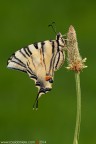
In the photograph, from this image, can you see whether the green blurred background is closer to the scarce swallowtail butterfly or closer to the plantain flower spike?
the scarce swallowtail butterfly

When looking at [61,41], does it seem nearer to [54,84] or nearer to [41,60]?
[41,60]

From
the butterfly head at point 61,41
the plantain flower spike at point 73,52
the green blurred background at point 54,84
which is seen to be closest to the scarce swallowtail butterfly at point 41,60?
the butterfly head at point 61,41

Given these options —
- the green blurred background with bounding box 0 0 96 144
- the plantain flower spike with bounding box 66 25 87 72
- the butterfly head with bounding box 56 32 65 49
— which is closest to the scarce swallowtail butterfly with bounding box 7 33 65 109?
the butterfly head with bounding box 56 32 65 49

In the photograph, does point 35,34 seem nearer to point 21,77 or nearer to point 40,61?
point 21,77

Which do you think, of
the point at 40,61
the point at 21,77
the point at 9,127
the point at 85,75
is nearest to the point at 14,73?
the point at 21,77

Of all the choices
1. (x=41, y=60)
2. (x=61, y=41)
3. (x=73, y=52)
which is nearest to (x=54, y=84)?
(x=41, y=60)

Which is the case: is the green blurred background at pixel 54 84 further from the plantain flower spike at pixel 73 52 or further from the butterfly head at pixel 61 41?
the plantain flower spike at pixel 73 52
